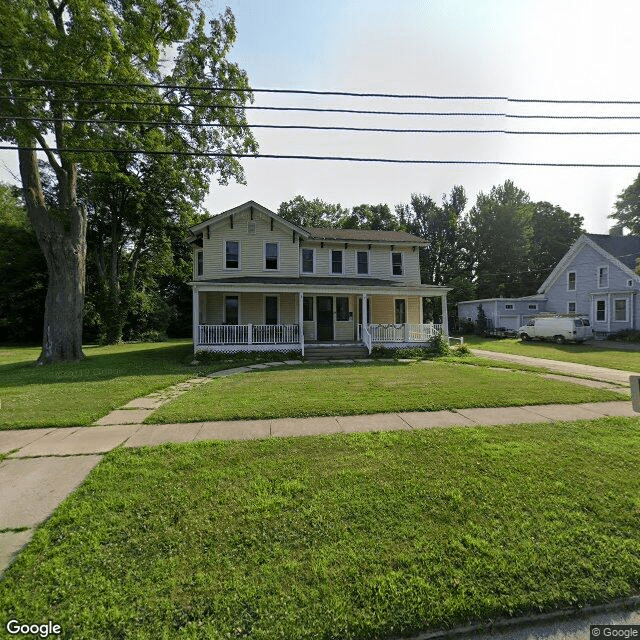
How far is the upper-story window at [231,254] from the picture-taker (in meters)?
17.0

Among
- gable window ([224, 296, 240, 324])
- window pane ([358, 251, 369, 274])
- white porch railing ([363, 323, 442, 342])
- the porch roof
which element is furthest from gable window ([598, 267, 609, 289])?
gable window ([224, 296, 240, 324])

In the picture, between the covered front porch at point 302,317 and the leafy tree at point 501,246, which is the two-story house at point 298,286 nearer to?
the covered front porch at point 302,317

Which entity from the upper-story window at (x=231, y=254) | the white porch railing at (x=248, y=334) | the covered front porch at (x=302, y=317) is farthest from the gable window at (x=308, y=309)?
the upper-story window at (x=231, y=254)

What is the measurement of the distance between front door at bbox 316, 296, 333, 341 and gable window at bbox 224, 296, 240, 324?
4283 millimetres

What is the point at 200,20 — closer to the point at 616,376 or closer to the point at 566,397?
the point at 566,397

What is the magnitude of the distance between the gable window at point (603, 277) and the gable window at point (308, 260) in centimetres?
2205

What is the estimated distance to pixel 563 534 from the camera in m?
2.76

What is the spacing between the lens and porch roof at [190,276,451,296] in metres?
14.4

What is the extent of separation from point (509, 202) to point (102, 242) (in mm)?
45036

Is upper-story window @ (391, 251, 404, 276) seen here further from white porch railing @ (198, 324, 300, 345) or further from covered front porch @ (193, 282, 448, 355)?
white porch railing @ (198, 324, 300, 345)

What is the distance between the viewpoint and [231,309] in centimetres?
1709

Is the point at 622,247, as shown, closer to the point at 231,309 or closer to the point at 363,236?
the point at 363,236

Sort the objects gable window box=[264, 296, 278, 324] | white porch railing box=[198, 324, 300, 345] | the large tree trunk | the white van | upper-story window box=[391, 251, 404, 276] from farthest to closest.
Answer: the white van < upper-story window box=[391, 251, 404, 276] < gable window box=[264, 296, 278, 324] < white porch railing box=[198, 324, 300, 345] < the large tree trunk

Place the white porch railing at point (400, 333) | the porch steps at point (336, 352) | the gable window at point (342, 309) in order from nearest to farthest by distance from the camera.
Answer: the porch steps at point (336, 352), the white porch railing at point (400, 333), the gable window at point (342, 309)
